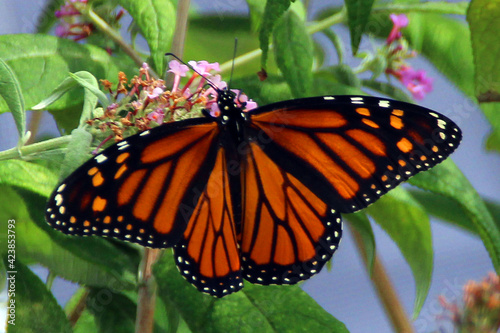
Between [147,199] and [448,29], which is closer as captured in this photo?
[147,199]

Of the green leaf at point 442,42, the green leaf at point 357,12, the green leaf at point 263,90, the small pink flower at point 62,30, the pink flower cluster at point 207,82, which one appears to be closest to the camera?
the green leaf at point 357,12

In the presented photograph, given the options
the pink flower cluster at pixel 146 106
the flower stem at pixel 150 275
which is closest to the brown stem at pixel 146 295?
the flower stem at pixel 150 275

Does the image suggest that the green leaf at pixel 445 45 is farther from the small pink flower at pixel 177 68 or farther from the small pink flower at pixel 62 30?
the small pink flower at pixel 62 30

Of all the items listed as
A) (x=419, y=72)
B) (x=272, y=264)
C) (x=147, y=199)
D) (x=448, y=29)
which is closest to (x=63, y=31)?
(x=147, y=199)

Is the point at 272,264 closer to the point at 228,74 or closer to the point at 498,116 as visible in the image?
the point at 228,74

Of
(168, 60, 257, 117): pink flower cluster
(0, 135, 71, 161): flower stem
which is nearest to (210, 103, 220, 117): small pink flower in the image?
(168, 60, 257, 117): pink flower cluster

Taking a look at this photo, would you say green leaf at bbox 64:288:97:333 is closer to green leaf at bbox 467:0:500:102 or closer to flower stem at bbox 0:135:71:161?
flower stem at bbox 0:135:71:161
